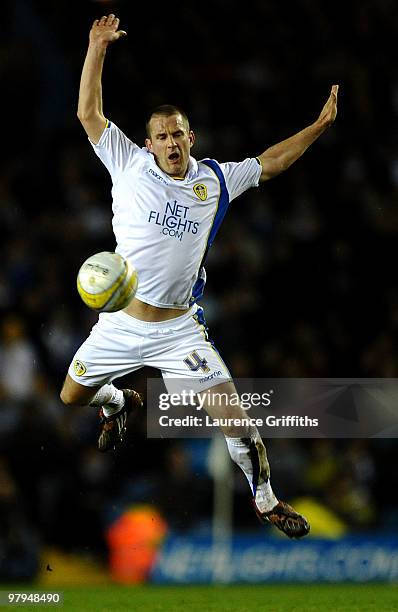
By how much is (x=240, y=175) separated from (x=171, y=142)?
730 mm

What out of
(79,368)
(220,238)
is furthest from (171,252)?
(220,238)

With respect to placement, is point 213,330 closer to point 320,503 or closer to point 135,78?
point 320,503

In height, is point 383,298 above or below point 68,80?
below

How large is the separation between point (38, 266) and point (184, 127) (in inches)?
206

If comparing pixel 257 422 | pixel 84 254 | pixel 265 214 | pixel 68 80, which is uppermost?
pixel 68 80

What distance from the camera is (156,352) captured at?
9289 mm

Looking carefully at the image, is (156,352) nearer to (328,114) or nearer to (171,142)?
(171,142)

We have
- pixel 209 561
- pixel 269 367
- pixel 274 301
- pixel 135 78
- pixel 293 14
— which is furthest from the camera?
pixel 293 14

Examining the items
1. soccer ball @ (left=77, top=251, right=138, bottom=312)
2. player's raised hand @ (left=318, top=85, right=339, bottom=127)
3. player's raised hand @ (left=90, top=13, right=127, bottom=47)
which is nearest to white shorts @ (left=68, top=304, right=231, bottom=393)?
soccer ball @ (left=77, top=251, right=138, bottom=312)

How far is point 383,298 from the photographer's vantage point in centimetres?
1528

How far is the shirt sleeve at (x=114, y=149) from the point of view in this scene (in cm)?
918

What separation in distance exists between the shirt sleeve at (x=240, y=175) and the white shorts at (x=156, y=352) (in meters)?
1.08

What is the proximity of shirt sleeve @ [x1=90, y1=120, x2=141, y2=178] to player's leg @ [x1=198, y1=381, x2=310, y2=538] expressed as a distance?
6.61 ft

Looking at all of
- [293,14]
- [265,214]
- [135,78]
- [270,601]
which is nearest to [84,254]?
[265,214]
